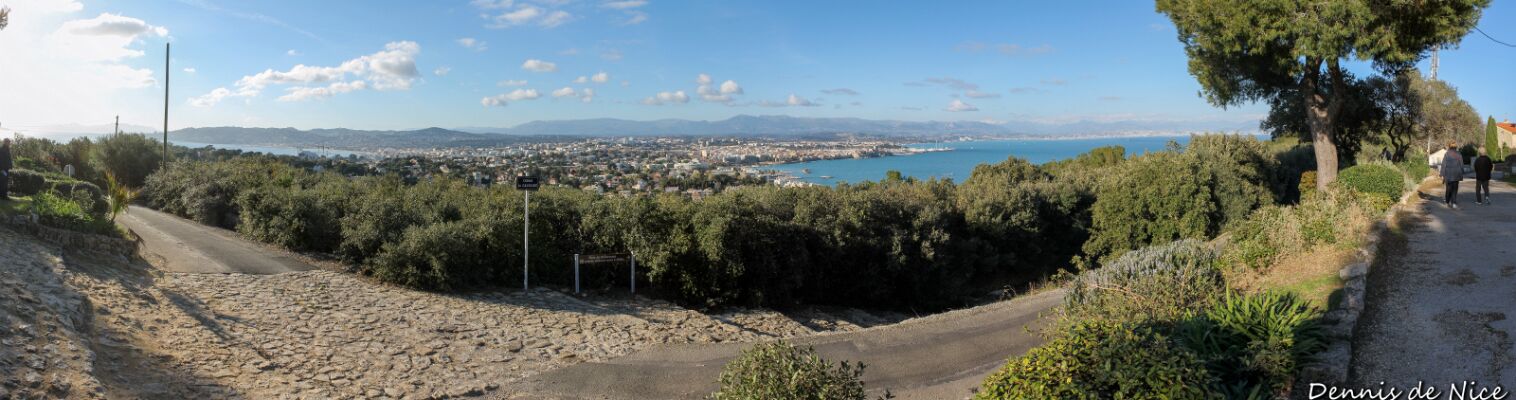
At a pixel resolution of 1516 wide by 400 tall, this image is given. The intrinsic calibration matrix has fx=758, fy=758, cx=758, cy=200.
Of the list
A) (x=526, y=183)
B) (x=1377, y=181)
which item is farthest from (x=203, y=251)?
(x=1377, y=181)

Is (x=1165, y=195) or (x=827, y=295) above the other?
(x=1165, y=195)

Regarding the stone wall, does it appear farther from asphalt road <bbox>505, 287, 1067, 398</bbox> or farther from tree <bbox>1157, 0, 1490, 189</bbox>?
tree <bbox>1157, 0, 1490, 189</bbox>

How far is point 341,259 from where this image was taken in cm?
1302

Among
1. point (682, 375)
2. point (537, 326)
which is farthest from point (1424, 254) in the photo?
point (537, 326)

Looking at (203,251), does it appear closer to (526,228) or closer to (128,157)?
(526,228)

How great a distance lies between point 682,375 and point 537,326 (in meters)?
2.72

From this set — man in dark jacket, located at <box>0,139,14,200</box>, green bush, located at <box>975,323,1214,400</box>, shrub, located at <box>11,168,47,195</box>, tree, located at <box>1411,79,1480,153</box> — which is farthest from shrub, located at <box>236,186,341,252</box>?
tree, located at <box>1411,79,1480,153</box>

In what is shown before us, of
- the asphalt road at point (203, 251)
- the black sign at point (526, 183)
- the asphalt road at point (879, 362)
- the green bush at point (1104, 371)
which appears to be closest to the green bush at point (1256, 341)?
the green bush at point (1104, 371)

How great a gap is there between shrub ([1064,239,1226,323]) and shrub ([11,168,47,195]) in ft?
63.7

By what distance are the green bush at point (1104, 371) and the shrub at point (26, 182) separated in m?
19.4

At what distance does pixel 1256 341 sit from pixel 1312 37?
12.6 metres

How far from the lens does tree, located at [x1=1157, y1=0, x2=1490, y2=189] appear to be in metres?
14.6

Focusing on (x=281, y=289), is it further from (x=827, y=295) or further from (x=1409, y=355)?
(x=1409, y=355)

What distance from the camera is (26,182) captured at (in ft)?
50.6
